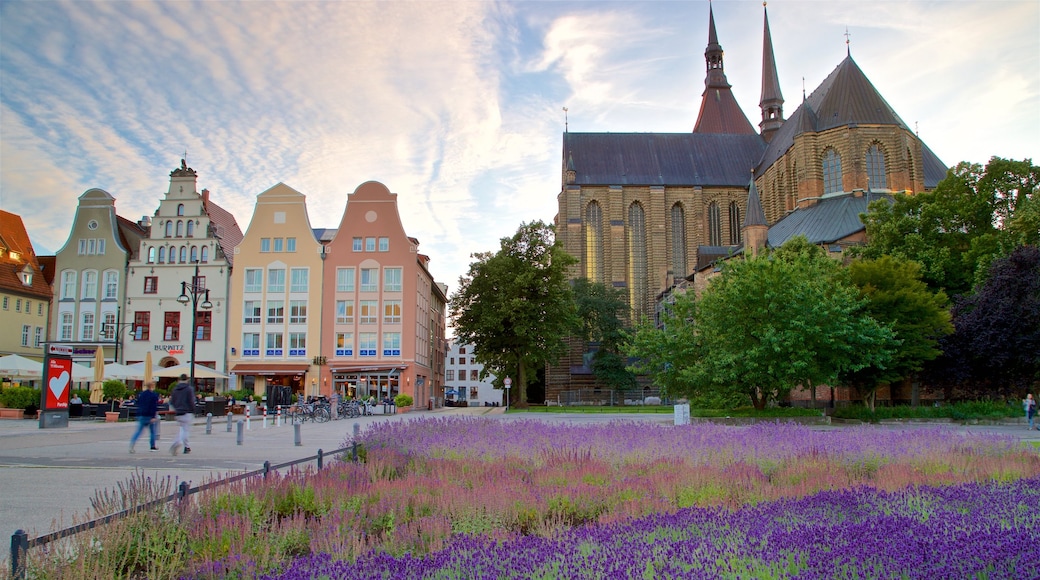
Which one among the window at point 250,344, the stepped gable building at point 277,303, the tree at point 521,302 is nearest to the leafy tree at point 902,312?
the tree at point 521,302

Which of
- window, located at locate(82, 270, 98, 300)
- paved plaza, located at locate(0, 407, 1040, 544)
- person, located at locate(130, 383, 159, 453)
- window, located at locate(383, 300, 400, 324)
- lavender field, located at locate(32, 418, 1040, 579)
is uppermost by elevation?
window, located at locate(82, 270, 98, 300)

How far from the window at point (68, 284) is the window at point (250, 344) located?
12.2 meters

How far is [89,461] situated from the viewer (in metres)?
14.9

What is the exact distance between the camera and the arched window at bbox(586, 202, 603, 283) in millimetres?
80713

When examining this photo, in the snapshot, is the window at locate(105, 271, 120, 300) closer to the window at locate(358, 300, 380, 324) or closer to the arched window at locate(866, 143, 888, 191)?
the window at locate(358, 300, 380, 324)

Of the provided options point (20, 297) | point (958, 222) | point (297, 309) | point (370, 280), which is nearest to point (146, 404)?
point (370, 280)

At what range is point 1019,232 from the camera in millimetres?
38656

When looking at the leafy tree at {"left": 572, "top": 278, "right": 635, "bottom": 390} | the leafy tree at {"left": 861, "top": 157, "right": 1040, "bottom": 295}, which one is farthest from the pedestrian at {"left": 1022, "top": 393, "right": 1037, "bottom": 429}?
the leafy tree at {"left": 572, "top": 278, "right": 635, "bottom": 390}

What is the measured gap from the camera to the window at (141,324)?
4991 cm

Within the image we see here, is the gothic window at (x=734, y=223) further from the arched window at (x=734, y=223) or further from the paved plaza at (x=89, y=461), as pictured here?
the paved plaza at (x=89, y=461)

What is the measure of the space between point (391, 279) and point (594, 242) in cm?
3550

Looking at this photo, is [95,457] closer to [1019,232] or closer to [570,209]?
[1019,232]

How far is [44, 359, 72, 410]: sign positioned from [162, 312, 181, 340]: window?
2616 cm

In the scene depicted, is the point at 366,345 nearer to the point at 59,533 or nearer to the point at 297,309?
the point at 297,309
